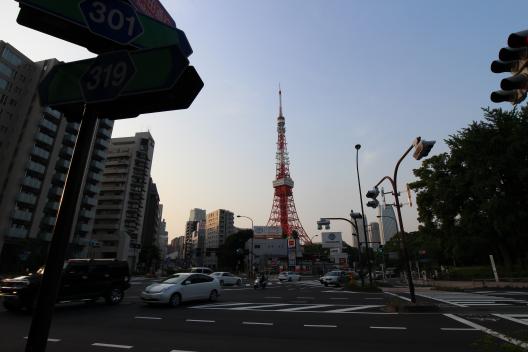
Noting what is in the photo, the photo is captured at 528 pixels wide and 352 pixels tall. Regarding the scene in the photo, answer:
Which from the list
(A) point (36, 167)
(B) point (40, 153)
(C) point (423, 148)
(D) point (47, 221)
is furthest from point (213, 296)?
(B) point (40, 153)

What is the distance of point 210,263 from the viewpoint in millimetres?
135875

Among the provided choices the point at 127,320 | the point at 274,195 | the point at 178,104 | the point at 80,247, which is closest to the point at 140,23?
the point at 178,104

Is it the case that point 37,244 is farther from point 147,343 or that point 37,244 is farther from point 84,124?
point 84,124

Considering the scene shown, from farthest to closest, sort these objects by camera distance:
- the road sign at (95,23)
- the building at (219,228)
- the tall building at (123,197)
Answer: the building at (219,228) < the tall building at (123,197) < the road sign at (95,23)

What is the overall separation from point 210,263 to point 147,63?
460ft

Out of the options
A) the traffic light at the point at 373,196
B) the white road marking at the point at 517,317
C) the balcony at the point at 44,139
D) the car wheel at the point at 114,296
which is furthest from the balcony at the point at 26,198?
the white road marking at the point at 517,317

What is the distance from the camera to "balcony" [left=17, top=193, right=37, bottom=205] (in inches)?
1999

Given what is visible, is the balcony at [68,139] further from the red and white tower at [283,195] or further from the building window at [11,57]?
the red and white tower at [283,195]

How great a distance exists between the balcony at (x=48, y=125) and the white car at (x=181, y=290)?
5458 cm

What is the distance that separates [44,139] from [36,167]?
533 centimetres

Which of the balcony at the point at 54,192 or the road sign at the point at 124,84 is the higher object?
the balcony at the point at 54,192

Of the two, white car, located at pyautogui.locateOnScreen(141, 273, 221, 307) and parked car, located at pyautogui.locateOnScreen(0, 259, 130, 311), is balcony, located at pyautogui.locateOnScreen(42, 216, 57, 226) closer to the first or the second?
parked car, located at pyautogui.locateOnScreen(0, 259, 130, 311)

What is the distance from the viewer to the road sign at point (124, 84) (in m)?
2.47

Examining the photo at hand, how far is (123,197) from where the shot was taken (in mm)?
82688
